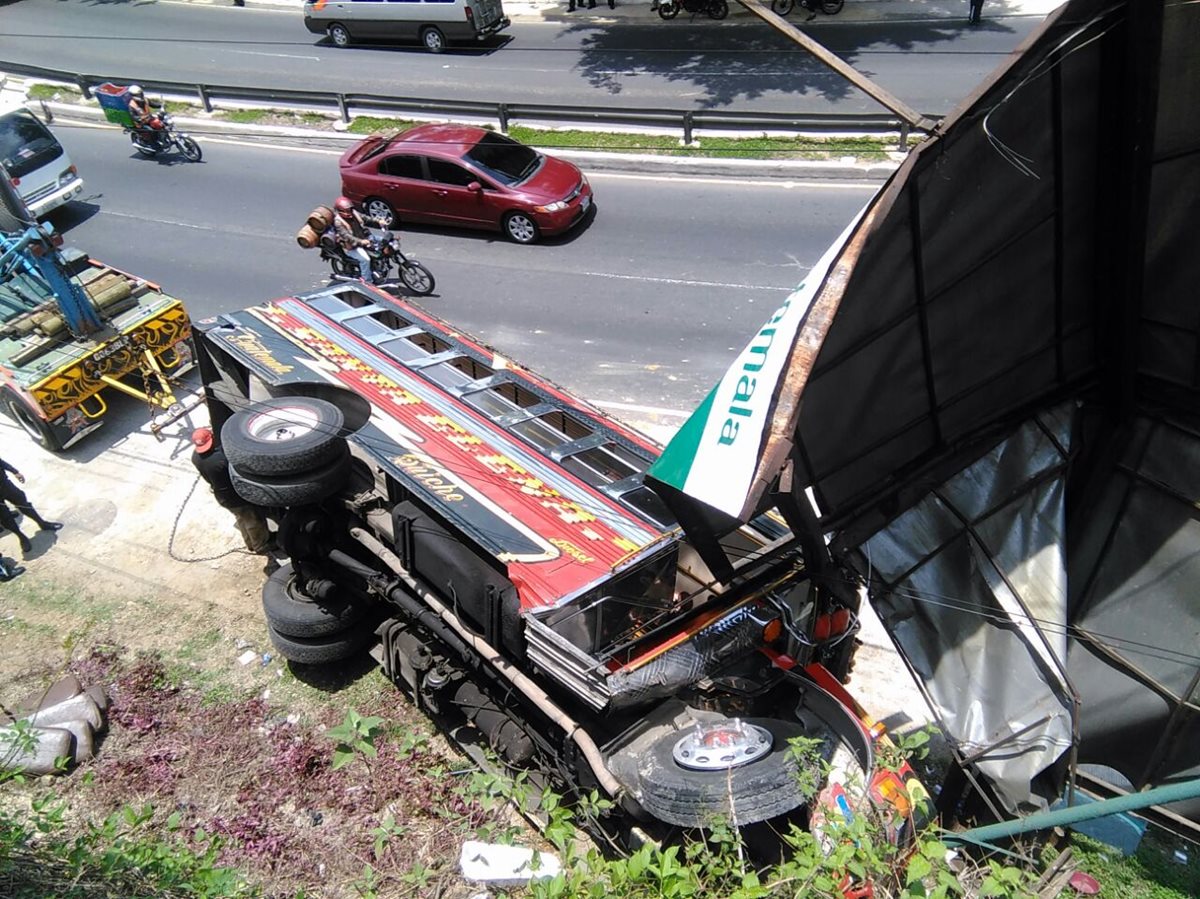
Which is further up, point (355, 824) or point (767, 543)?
point (767, 543)

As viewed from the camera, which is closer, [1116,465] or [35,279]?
[1116,465]

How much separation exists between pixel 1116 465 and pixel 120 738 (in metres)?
8.57

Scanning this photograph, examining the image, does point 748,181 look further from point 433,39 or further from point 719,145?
point 433,39

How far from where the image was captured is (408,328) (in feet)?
30.9

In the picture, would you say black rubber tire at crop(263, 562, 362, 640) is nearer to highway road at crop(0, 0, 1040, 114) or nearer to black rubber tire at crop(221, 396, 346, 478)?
black rubber tire at crop(221, 396, 346, 478)

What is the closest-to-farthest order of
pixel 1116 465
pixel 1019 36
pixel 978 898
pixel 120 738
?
pixel 978 898, pixel 1116 465, pixel 120 738, pixel 1019 36

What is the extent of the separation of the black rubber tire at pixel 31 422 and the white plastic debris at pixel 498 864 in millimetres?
8623

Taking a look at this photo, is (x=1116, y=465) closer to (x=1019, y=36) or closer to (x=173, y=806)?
(x=173, y=806)

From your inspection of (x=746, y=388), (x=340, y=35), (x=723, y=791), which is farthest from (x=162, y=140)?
→ (x=723, y=791)

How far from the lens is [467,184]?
15602mm

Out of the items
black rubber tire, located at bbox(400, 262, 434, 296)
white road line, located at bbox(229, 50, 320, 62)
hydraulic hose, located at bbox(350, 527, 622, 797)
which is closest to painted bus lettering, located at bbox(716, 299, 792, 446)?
hydraulic hose, located at bbox(350, 527, 622, 797)

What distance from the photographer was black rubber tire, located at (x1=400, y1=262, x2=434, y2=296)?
14148 millimetres

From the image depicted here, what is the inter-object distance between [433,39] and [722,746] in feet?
83.3

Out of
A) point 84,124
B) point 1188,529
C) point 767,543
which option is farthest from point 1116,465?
point 84,124
